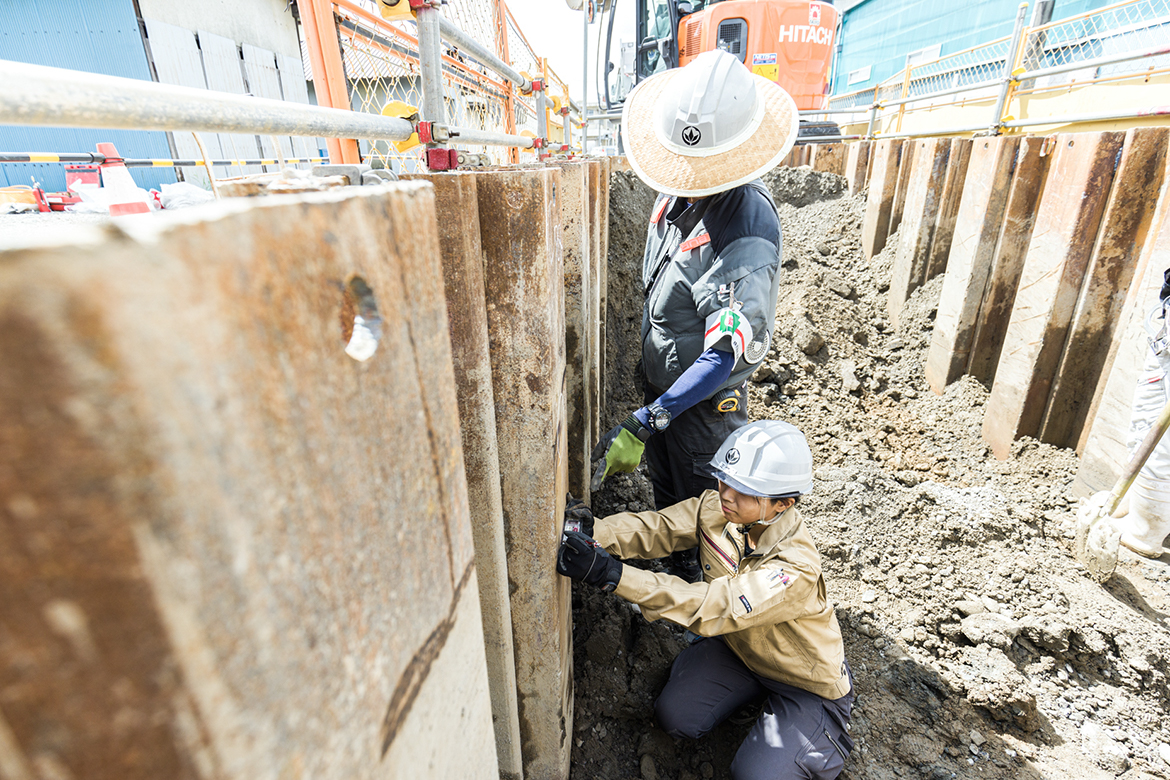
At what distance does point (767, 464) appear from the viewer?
217cm

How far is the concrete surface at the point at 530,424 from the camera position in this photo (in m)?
1.15

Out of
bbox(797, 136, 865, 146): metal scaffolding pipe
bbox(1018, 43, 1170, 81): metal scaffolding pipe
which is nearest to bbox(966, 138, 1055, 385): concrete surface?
bbox(1018, 43, 1170, 81): metal scaffolding pipe

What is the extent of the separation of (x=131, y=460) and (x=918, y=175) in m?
6.58

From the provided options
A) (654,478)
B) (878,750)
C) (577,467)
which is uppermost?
(577,467)

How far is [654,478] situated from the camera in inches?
126

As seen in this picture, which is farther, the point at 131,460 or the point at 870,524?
the point at 870,524

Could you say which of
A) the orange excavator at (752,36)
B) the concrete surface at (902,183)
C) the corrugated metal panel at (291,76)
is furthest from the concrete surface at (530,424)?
the corrugated metal panel at (291,76)

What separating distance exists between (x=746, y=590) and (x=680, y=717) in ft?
2.45

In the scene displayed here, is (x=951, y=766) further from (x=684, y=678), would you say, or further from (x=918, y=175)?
(x=918, y=175)

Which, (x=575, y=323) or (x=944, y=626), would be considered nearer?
(x=575, y=323)

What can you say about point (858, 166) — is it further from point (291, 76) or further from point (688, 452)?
point (291, 76)

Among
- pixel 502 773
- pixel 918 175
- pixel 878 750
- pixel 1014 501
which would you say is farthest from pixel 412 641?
pixel 918 175

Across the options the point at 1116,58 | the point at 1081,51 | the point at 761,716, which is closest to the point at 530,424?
the point at 761,716

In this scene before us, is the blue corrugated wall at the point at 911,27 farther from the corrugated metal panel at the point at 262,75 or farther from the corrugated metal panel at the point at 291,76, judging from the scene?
the corrugated metal panel at the point at 262,75
